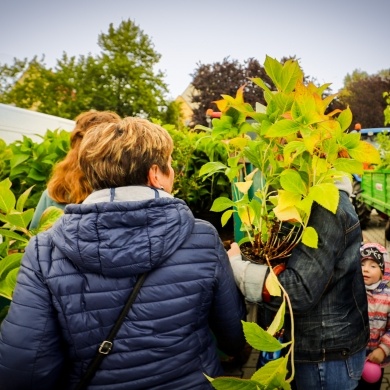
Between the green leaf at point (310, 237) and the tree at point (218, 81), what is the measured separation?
20.6 metres

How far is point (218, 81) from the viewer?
71.2 feet

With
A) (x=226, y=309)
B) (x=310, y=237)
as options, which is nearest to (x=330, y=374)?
(x=226, y=309)

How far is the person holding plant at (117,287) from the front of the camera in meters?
1.00

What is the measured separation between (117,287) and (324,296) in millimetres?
728

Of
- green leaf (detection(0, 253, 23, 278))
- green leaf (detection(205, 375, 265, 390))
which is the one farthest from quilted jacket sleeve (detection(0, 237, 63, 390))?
green leaf (detection(205, 375, 265, 390))

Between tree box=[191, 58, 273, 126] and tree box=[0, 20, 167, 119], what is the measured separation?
404cm

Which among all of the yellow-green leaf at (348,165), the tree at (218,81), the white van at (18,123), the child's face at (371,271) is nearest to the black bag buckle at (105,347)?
the yellow-green leaf at (348,165)

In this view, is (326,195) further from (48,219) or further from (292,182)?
(48,219)

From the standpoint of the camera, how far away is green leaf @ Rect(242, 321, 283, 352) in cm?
89

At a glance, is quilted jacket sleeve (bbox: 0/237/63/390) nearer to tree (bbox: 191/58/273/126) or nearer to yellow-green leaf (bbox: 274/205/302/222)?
yellow-green leaf (bbox: 274/205/302/222)

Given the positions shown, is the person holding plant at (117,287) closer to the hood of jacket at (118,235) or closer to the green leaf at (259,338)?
the hood of jacket at (118,235)

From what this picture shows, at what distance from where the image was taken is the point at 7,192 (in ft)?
3.77

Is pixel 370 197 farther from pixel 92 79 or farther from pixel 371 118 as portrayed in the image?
pixel 92 79

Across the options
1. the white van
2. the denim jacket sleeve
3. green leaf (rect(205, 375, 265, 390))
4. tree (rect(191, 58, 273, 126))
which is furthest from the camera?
tree (rect(191, 58, 273, 126))
